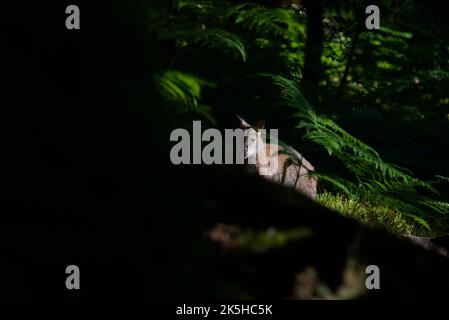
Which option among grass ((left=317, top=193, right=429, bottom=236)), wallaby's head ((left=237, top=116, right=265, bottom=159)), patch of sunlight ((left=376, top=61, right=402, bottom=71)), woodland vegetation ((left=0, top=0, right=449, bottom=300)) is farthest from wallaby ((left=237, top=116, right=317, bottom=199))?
patch of sunlight ((left=376, top=61, right=402, bottom=71))

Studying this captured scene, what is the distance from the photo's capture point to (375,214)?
5184 mm

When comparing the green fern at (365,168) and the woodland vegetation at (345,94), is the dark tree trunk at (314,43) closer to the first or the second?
the woodland vegetation at (345,94)

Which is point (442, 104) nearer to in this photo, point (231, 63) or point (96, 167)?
point (231, 63)

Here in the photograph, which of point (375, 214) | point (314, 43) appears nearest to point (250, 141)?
point (375, 214)

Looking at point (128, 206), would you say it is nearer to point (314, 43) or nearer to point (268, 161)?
point (268, 161)

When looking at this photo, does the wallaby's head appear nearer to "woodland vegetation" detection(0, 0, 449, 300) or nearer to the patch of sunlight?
"woodland vegetation" detection(0, 0, 449, 300)

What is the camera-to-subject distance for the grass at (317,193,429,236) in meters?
5.05

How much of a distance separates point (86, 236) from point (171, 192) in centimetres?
26

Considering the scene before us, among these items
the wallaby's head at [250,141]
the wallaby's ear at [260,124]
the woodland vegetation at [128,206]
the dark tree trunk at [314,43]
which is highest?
the dark tree trunk at [314,43]

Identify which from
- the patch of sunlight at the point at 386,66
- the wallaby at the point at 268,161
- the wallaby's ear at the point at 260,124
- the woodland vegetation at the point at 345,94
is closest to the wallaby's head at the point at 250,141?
the wallaby at the point at 268,161

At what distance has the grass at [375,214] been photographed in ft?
16.6

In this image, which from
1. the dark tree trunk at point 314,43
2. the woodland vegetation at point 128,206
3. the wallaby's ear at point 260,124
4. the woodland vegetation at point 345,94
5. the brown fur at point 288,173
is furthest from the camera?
the dark tree trunk at point 314,43

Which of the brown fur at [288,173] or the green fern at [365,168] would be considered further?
the brown fur at [288,173]
